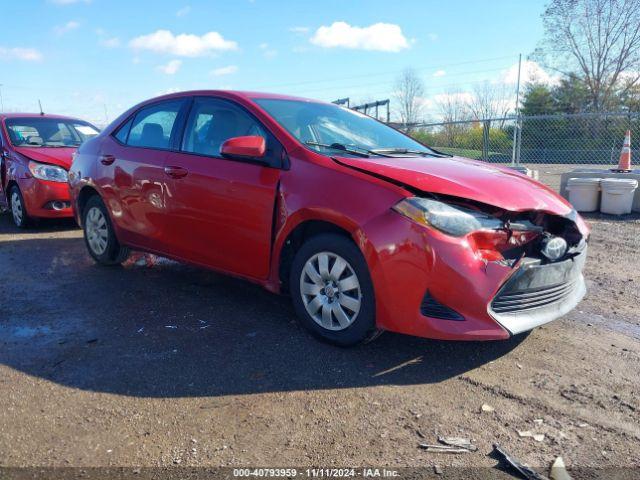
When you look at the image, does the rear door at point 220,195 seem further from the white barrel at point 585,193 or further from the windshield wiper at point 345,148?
the white barrel at point 585,193

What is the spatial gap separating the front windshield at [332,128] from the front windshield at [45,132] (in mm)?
5310

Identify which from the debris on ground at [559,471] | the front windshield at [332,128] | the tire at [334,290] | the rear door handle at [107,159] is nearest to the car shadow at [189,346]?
the tire at [334,290]

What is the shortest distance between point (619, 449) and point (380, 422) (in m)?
1.08

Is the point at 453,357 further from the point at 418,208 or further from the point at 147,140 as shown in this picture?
the point at 147,140

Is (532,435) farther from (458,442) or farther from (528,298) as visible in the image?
(528,298)

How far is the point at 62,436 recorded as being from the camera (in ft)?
8.50

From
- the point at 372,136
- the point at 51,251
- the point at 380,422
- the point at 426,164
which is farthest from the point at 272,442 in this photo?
the point at 51,251

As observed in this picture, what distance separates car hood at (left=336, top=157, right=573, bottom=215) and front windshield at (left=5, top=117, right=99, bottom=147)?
20.7ft

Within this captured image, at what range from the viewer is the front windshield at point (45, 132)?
8.02 m

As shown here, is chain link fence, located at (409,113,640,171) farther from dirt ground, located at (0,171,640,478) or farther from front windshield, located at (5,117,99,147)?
dirt ground, located at (0,171,640,478)

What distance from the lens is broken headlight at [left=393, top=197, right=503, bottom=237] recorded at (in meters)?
3.02

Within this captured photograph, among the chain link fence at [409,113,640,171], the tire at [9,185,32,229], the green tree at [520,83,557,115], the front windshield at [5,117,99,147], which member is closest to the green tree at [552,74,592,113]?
the green tree at [520,83,557,115]

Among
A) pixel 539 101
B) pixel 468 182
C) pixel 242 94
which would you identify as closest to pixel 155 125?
pixel 242 94

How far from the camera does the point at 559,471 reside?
2.31 metres
